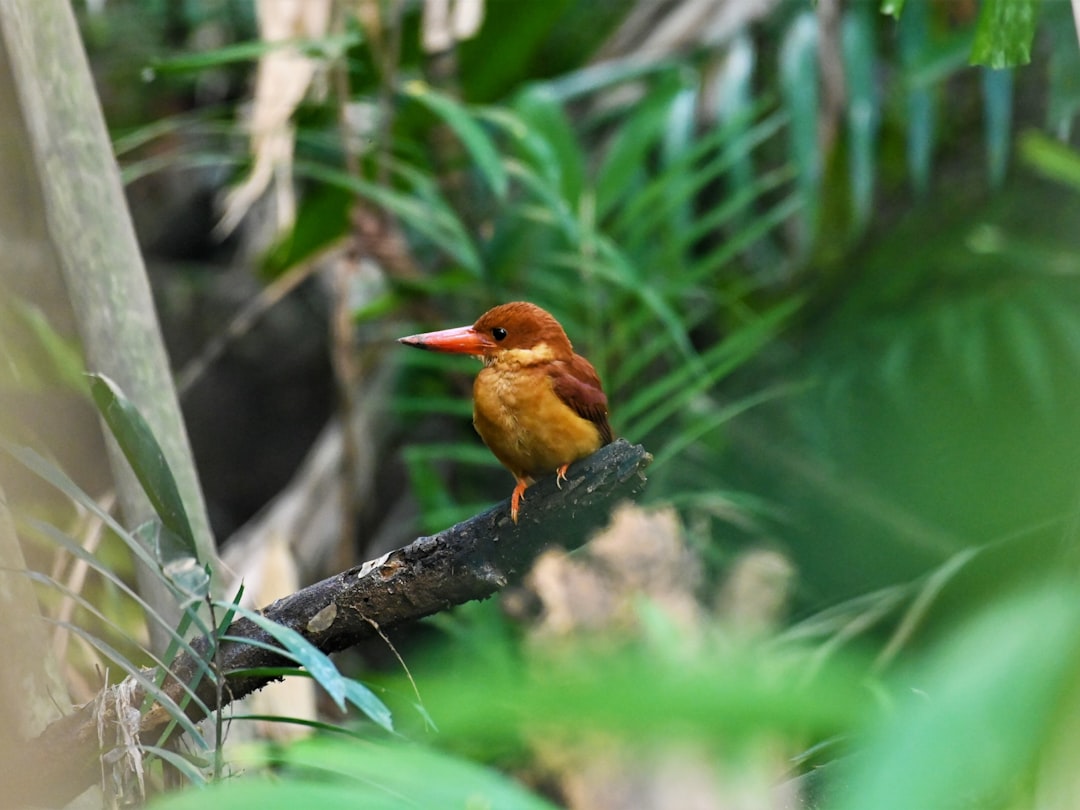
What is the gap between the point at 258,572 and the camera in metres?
2.45

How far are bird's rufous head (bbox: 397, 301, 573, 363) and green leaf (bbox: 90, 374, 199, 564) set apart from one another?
0.63 m

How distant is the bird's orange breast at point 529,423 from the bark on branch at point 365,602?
0.83 ft

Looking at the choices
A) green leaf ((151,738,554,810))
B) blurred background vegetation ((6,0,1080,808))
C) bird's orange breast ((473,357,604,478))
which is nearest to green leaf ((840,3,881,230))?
blurred background vegetation ((6,0,1080,808))

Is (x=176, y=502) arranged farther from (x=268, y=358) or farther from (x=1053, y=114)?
(x=268, y=358)

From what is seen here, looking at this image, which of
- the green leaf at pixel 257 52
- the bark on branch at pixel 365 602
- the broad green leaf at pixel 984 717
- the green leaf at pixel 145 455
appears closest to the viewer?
the broad green leaf at pixel 984 717

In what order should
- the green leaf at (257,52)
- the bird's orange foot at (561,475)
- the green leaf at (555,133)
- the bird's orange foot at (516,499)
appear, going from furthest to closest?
the green leaf at (555,133)
the green leaf at (257,52)
the bird's orange foot at (561,475)
the bird's orange foot at (516,499)

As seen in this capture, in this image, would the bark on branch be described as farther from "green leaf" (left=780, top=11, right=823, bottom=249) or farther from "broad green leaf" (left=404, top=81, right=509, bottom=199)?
"green leaf" (left=780, top=11, right=823, bottom=249)

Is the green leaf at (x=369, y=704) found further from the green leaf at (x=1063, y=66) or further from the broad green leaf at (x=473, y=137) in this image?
the green leaf at (x=1063, y=66)

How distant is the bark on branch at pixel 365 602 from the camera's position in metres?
1.23

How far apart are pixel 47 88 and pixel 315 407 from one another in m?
3.65

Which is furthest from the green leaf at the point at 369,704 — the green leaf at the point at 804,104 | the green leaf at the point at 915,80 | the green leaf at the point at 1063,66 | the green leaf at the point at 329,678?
the green leaf at the point at 915,80

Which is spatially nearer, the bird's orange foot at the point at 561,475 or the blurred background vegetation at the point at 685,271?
the bird's orange foot at the point at 561,475

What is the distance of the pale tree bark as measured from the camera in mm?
1676

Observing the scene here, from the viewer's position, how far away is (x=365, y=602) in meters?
1.25
